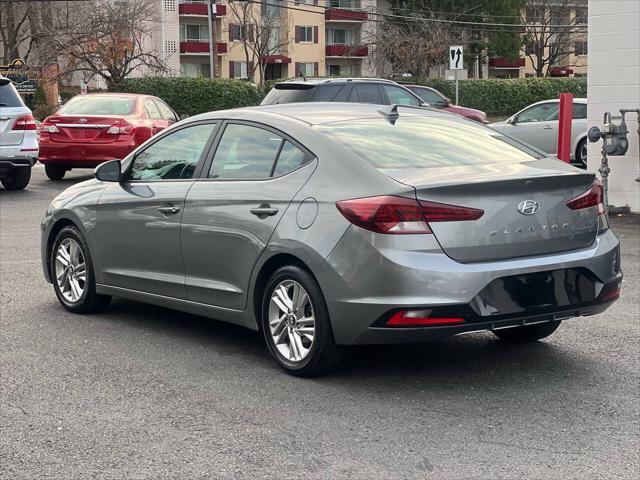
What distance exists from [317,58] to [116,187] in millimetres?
75484

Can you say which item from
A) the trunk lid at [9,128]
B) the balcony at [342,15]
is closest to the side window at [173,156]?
the trunk lid at [9,128]

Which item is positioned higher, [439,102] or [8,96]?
[8,96]

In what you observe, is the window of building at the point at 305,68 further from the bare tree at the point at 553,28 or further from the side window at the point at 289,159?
the side window at the point at 289,159

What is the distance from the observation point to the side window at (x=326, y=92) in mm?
17328

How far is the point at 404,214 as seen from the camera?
5504 millimetres

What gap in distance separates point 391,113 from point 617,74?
806 cm

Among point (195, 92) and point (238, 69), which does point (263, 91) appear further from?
point (238, 69)

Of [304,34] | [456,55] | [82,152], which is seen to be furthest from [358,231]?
[304,34]

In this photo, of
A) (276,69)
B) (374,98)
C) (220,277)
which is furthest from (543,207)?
(276,69)

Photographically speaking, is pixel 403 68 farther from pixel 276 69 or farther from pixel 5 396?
pixel 5 396

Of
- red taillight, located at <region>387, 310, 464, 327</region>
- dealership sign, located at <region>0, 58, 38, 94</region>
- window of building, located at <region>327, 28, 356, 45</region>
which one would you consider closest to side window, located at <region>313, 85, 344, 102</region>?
red taillight, located at <region>387, 310, 464, 327</region>

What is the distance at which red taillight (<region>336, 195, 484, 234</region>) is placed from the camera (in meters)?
5.50

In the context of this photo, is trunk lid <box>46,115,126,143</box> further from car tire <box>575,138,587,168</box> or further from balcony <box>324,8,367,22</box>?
balcony <box>324,8,367,22</box>

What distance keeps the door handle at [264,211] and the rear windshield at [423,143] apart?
543 mm
